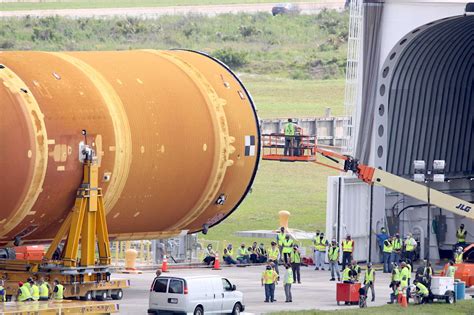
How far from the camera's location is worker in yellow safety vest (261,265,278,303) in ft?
139

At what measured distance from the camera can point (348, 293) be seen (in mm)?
42500

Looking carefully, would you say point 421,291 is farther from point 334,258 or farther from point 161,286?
point 161,286

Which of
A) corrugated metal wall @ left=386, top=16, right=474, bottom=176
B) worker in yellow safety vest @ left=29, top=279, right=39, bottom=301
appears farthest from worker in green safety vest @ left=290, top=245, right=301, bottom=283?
worker in yellow safety vest @ left=29, top=279, right=39, bottom=301

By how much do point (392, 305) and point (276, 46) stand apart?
5948 cm

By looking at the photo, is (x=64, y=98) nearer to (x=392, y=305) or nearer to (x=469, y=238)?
(x=392, y=305)

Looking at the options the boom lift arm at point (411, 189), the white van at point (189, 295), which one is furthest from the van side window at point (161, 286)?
the boom lift arm at point (411, 189)

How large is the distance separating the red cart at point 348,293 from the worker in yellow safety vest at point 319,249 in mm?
7777

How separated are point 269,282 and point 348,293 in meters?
2.00

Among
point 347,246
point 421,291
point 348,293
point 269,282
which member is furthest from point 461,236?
point 269,282

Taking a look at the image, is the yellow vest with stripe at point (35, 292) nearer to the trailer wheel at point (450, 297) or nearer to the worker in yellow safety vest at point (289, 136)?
the trailer wheel at point (450, 297)

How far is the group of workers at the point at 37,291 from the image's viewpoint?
3725 centimetres

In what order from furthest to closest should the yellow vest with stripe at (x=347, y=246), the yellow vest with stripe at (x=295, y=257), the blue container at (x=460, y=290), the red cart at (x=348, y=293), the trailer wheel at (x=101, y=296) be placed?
the yellow vest with stripe at (x=347, y=246) → the yellow vest with stripe at (x=295, y=257) → the blue container at (x=460, y=290) → the red cart at (x=348, y=293) → the trailer wheel at (x=101, y=296)

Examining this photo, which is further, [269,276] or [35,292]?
[269,276]

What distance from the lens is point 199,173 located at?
137ft
